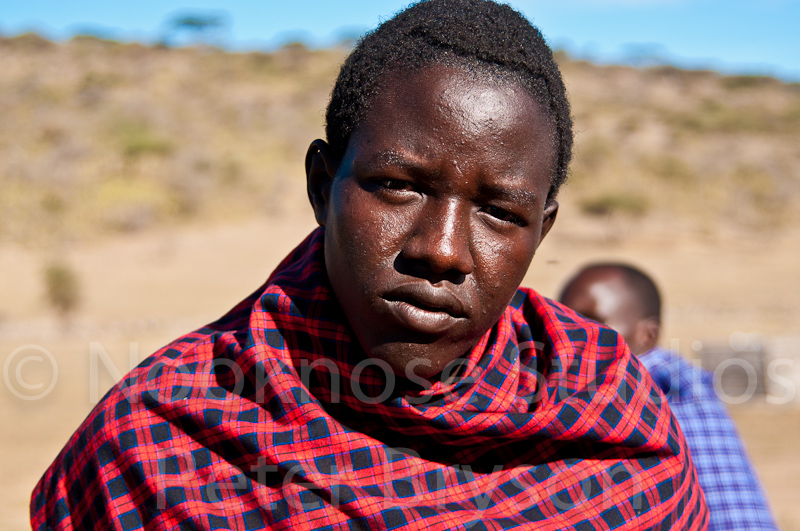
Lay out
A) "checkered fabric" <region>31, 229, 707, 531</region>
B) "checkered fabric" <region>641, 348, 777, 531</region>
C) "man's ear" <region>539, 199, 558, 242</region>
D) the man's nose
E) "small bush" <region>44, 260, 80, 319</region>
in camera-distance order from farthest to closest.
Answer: "small bush" <region>44, 260, 80, 319</region> < "checkered fabric" <region>641, 348, 777, 531</region> < "man's ear" <region>539, 199, 558, 242</region> < "checkered fabric" <region>31, 229, 707, 531</region> < the man's nose

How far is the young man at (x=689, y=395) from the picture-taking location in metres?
2.54

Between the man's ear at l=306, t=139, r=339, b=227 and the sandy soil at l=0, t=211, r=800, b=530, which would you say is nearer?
the man's ear at l=306, t=139, r=339, b=227

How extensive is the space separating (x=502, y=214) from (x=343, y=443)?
56cm

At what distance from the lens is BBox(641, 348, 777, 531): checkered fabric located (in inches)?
99.0

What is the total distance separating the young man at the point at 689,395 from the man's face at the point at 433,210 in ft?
5.33

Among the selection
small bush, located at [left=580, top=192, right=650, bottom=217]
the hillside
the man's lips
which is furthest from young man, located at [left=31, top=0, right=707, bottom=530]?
small bush, located at [left=580, top=192, right=650, bottom=217]

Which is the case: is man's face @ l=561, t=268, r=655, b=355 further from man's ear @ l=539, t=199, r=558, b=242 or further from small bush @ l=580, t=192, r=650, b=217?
small bush @ l=580, t=192, r=650, b=217

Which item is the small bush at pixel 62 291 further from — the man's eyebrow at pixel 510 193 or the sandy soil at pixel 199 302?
the man's eyebrow at pixel 510 193

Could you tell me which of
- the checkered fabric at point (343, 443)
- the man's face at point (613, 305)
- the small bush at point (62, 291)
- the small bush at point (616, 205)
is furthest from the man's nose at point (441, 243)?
the small bush at point (616, 205)

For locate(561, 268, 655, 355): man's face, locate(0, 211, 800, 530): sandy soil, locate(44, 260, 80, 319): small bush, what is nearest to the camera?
locate(561, 268, 655, 355): man's face

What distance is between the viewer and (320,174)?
1.56 m

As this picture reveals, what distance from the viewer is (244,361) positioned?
5.04ft

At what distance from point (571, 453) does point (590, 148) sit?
26.4 metres

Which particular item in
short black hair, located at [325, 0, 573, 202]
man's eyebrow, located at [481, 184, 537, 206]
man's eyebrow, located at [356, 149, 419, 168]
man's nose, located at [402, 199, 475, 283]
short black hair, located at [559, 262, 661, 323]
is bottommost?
man's nose, located at [402, 199, 475, 283]
